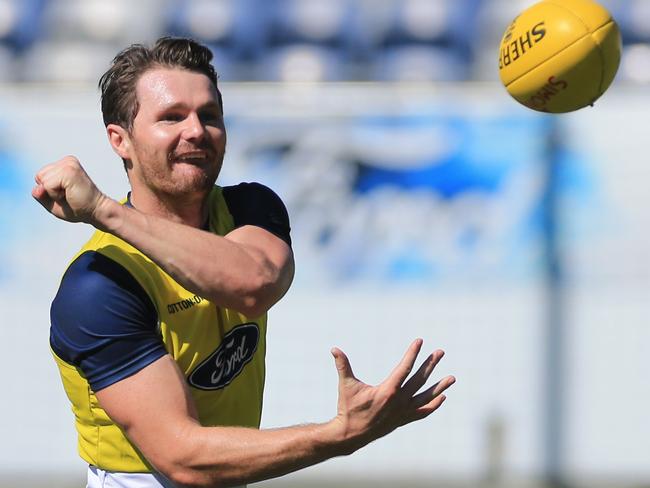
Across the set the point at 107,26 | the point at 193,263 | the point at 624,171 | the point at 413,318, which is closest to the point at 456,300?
the point at 413,318

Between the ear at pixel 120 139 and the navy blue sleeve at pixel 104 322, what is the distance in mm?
356

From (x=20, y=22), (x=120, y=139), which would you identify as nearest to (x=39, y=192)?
(x=120, y=139)

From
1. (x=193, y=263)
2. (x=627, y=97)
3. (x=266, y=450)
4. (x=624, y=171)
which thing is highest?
(x=627, y=97)

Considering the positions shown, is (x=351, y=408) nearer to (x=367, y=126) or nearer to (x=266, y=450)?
(x=266, y=450)

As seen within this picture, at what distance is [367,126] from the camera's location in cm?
739

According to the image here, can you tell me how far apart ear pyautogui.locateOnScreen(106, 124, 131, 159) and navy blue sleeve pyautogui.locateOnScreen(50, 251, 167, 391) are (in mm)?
356

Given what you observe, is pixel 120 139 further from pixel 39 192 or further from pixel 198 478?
pixel 198 478

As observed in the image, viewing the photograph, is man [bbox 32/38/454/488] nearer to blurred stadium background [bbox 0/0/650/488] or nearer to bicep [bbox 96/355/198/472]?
bicep [bbox 96/355/198/472]

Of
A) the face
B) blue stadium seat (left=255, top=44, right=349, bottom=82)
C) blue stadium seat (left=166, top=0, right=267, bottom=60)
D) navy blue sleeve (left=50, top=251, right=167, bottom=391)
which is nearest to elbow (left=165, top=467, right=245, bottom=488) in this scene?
navy blue sleeve (left=50, top=251, right=167, bottom=391)

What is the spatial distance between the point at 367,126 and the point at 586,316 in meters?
1.90

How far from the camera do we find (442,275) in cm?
734

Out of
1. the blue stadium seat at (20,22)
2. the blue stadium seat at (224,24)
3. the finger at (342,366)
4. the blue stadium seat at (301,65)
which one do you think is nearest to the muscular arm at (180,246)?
the finger at (342,366)

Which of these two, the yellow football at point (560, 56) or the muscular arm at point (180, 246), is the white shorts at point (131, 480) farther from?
the yellow football at point (560, 56)

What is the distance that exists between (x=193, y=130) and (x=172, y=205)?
10.7 inches
